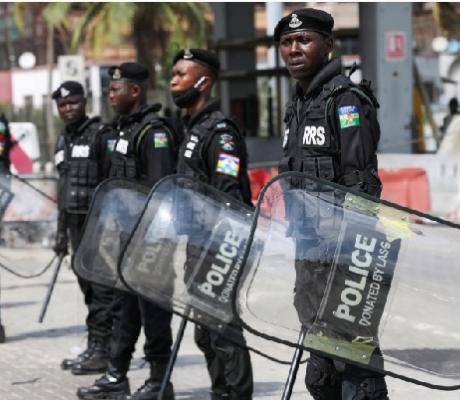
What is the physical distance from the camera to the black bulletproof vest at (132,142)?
21.2ft

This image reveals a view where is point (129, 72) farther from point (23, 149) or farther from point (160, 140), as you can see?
point (23, 149)

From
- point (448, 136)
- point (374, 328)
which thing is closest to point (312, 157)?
point (374, 328)

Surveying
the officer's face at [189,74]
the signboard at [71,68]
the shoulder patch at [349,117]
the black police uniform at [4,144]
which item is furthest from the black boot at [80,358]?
the signboard at [71,68]

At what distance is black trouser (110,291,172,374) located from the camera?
6434mm

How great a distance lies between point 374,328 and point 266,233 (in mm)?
502

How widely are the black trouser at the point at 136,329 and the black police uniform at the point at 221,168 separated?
26.2 inches

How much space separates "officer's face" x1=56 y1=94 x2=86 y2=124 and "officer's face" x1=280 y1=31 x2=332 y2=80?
3415 mm

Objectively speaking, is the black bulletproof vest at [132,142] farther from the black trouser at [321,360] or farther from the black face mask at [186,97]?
the black trouser at [321,360]

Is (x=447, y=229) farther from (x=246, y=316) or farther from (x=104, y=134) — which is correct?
(x=104, y=134)

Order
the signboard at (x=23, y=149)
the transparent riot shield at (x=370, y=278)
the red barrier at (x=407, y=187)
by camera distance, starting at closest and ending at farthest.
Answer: the transparent riot shield at (x=370, y=278), the red barrier at (x=407, y=187), the signboard at (x=23, y=149)

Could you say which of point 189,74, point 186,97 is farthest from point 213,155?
point 189,74

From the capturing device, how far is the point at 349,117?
14.6 ft

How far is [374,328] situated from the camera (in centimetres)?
418

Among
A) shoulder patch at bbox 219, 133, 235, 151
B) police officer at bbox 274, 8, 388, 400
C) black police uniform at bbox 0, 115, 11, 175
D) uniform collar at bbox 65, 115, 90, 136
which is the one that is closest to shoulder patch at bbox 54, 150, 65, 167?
uniform collar at bbox 65, 115, 90, 136
